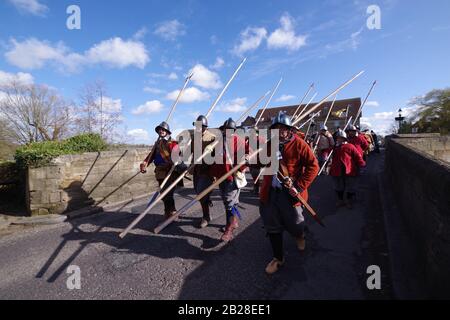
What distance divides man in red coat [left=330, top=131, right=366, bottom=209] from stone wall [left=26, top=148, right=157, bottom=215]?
500 cm

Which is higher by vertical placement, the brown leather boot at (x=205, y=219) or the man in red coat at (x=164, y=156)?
the man in red coat at (x=164, y=156)

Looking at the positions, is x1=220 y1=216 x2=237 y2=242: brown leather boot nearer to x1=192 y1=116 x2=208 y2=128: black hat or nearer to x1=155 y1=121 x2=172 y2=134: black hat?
x1=192 y1=116 x2=208 y2=128: black hat

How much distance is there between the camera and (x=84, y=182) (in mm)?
6258

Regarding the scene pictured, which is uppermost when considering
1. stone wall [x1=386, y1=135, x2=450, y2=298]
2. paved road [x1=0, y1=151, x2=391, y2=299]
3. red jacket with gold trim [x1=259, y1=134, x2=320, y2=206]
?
red jacket with gold trim [x1=259, y1=134, x2=320, y2=206]

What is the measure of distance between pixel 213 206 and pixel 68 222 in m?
3.15

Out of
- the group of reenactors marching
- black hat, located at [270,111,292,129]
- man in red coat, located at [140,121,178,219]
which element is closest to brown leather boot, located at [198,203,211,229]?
the group of reenactors marching

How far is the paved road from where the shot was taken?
8.95 ft

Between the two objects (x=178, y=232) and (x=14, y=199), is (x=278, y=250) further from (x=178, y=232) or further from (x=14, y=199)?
(x=14, y=199)

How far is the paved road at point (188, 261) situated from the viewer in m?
2.73

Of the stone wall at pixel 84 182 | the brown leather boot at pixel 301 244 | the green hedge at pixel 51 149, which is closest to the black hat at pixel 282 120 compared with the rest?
the brown leather boot at pixel 301 244

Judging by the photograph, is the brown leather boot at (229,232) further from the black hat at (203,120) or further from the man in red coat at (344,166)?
the man in red coat at (344,166)

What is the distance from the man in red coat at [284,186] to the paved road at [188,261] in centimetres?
39

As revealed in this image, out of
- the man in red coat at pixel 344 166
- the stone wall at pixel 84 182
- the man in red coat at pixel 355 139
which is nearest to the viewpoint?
the man in red coat at pixel 344 166

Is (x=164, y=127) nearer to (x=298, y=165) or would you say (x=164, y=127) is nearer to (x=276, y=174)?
(x=276, y=174)
